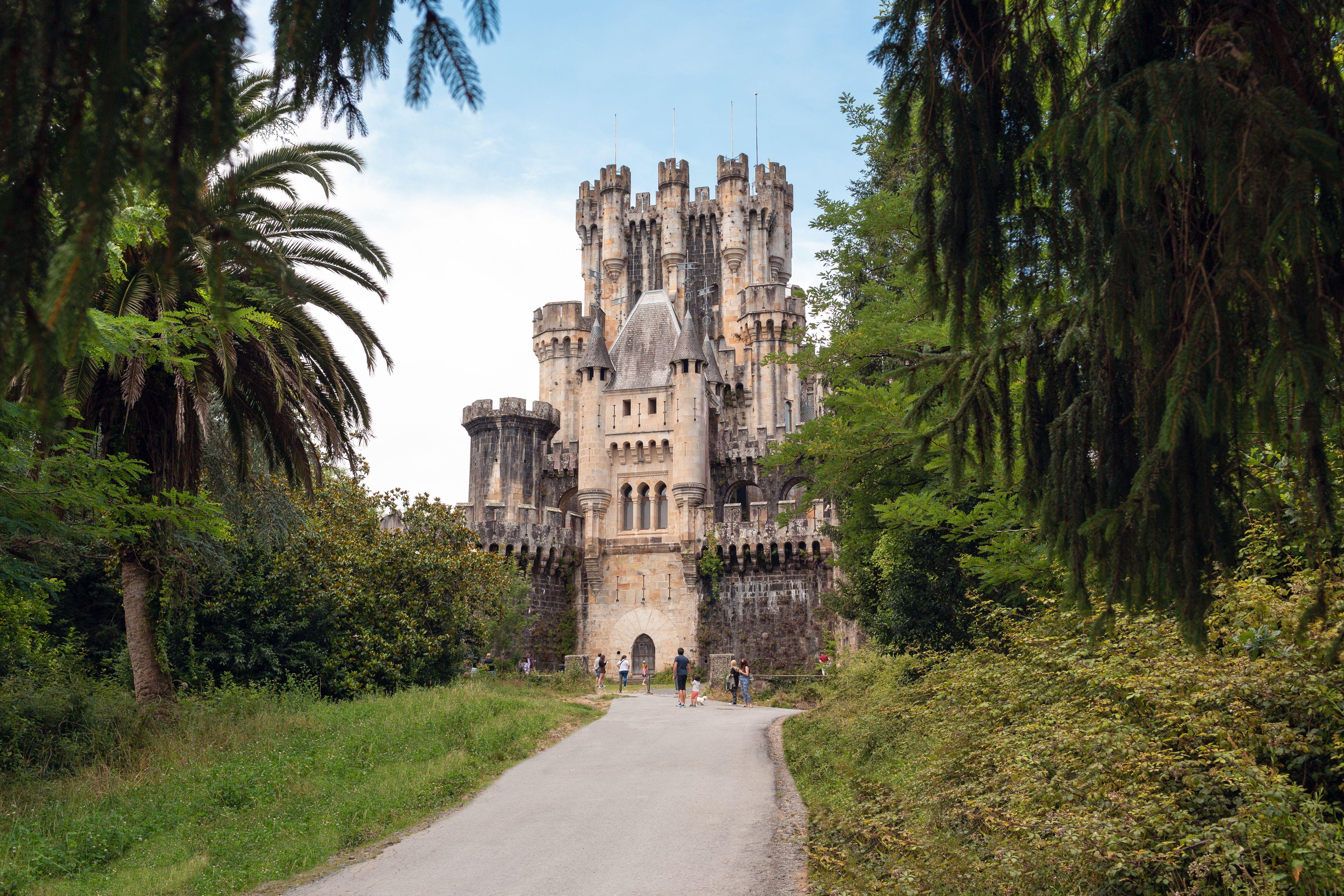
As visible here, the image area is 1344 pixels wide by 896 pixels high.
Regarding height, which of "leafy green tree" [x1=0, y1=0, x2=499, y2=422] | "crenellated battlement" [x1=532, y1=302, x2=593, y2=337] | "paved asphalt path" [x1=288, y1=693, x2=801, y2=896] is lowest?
"paved asphalt path" [x1=288, y1=693, x2=801, y2=896]

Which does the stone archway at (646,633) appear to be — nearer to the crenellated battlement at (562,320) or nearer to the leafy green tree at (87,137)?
the crenellated battlement at (562,320)

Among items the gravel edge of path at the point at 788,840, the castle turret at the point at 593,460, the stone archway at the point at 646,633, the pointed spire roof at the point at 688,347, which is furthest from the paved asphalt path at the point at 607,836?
the pointed spire roof at the point at 688,347

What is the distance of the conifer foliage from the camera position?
14.3 feet

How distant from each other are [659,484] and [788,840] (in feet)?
101

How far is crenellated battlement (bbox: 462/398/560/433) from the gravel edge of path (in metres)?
30.7

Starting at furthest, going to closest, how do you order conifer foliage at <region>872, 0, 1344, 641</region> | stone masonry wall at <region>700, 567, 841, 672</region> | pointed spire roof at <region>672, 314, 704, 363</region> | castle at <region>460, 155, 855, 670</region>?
pointed spire roof at <region>672, 314, 704, 363</region> < castle at <region>460, 155, 855, 670</region> < stone masonry wall at <region>700, 567, 841, 672</region> < conifer foliage at <region>872, 0, 1344, 641</region>

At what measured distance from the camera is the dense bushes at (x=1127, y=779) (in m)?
6.34

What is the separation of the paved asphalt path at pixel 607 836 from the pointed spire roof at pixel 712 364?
99.8 feet

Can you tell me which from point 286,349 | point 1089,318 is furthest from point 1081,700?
point 286,349

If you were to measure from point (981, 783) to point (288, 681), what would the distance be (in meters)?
13.5

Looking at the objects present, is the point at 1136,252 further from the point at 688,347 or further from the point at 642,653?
the point at 688,347

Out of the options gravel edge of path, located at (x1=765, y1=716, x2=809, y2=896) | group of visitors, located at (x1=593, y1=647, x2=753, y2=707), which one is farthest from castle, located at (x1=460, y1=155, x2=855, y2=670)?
gravel edge of path, located at (x1=765, y1=716, x2=809, y2=896)

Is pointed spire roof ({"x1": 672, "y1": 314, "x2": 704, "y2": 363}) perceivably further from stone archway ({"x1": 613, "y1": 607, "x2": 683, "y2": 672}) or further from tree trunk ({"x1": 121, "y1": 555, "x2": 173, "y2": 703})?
tree trunk ({"x1": 121, "y1": 555, "x2": 173, "y2": 703})

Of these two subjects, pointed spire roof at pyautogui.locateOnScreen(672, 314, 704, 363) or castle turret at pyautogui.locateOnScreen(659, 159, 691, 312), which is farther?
castle turret at pyautogui.locateOnScreen(659, 159, 691, 312)
